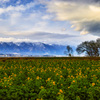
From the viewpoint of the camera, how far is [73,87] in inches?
253

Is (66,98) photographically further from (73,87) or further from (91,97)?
(91,97)

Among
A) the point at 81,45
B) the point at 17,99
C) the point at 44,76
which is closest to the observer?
the point at 17,99

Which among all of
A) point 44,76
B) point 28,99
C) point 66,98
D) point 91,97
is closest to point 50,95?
point 66,98

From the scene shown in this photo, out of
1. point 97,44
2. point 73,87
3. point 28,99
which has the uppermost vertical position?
point 97,44

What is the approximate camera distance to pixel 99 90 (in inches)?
240

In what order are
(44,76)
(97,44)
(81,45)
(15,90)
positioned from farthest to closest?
(81,45) < (97,44) < (44,76) < (15,90)

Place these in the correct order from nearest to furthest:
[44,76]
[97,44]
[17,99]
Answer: [17,99] → [44,76] → [97,44]

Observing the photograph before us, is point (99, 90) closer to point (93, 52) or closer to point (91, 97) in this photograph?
point (91, 97)

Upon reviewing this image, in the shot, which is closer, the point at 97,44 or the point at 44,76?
the point at 44,76

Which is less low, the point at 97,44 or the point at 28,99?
the point at 97,44

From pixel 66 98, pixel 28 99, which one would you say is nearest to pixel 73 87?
pixel 66 98

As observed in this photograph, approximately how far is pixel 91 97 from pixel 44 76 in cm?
406

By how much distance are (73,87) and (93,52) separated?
82.0 metres

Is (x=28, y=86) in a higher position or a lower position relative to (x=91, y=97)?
higher
